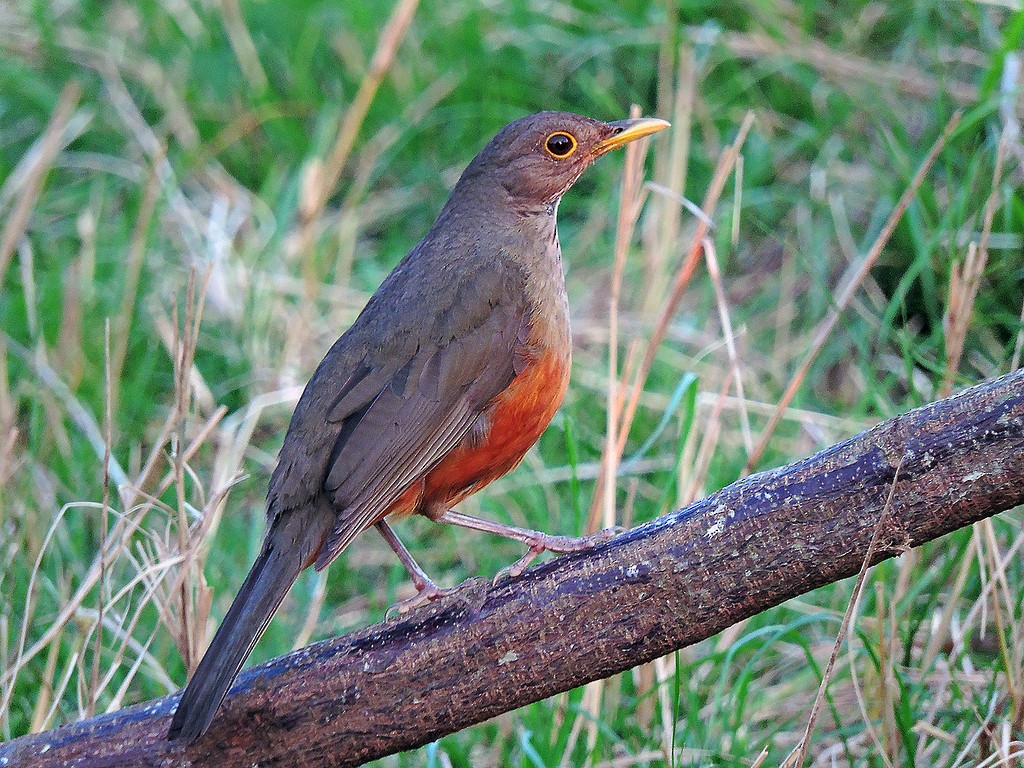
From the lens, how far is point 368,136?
304 inches

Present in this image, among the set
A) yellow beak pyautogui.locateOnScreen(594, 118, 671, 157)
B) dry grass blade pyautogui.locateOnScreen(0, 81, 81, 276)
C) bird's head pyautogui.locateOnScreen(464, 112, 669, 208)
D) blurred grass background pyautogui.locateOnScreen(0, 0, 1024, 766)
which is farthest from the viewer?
dry grass blade pyautogui.locateOnScreen(0, 81, 81, 276)

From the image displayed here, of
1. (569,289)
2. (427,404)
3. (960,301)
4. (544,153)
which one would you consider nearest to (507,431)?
(427,404)

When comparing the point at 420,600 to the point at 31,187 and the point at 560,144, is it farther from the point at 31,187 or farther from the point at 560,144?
the point at 31,187

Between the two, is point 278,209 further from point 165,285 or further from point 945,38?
point 945,38

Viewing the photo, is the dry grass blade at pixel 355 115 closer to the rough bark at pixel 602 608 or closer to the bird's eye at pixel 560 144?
the bird's eye at pixel 560 144

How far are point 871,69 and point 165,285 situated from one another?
146 inches

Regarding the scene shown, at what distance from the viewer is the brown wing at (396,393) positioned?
3656 millimetres

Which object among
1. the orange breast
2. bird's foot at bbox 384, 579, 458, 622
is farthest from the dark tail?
the orange breast

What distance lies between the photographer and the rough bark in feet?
9.15

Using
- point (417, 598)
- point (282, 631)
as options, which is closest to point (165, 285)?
point (282, 631)

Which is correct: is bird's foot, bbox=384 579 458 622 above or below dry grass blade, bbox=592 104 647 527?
below

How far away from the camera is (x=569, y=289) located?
22.6 feet

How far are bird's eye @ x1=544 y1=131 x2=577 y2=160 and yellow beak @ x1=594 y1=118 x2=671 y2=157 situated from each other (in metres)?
0.08

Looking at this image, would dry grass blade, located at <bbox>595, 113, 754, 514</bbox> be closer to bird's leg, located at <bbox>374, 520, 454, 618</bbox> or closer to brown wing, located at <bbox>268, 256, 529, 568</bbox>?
brown wing, located at <bbox>268, 256, 529, 568</bbox>
